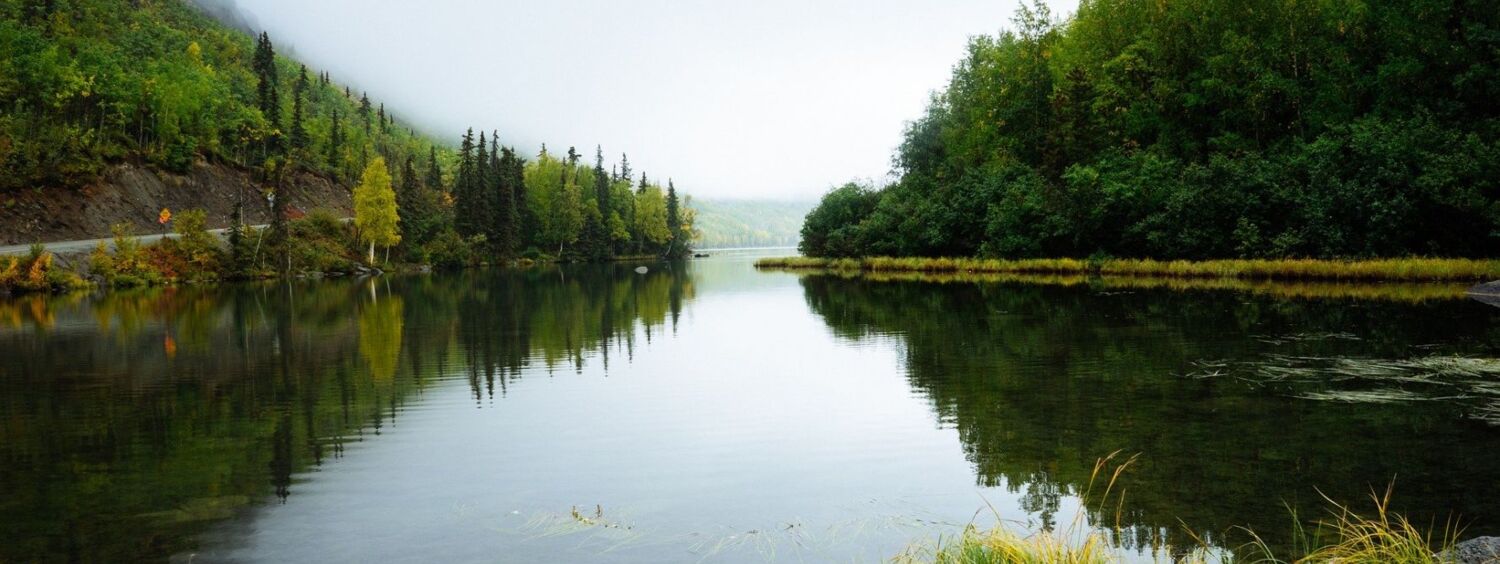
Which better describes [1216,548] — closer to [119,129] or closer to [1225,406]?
[1225,406]

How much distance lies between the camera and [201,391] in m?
15.8

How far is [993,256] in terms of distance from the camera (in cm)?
5997

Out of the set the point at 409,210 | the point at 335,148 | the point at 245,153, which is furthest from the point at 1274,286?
the point at 335,148

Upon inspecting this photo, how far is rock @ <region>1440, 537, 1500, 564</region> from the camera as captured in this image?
527 centimetres

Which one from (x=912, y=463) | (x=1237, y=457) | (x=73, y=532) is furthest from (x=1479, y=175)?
(x=73, y=532)

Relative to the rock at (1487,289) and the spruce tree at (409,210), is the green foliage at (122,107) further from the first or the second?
the rock at (1487,289)

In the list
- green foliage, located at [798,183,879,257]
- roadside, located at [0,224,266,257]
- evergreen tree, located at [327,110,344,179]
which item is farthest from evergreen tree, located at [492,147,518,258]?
roadside, located at [0,224,266,257]

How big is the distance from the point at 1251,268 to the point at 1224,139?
38.2ft

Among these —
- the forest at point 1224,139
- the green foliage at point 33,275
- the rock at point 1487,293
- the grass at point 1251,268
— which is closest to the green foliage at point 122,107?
→ the green foliage at point 33,275

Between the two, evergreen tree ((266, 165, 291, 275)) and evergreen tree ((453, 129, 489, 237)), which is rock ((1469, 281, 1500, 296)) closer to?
evergreen tree ((266, 165, 291, 275))

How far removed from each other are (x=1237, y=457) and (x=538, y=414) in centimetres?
978

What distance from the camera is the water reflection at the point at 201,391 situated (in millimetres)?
8578

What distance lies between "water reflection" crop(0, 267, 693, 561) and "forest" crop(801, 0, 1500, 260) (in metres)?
29.9

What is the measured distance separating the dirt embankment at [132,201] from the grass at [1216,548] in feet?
257
